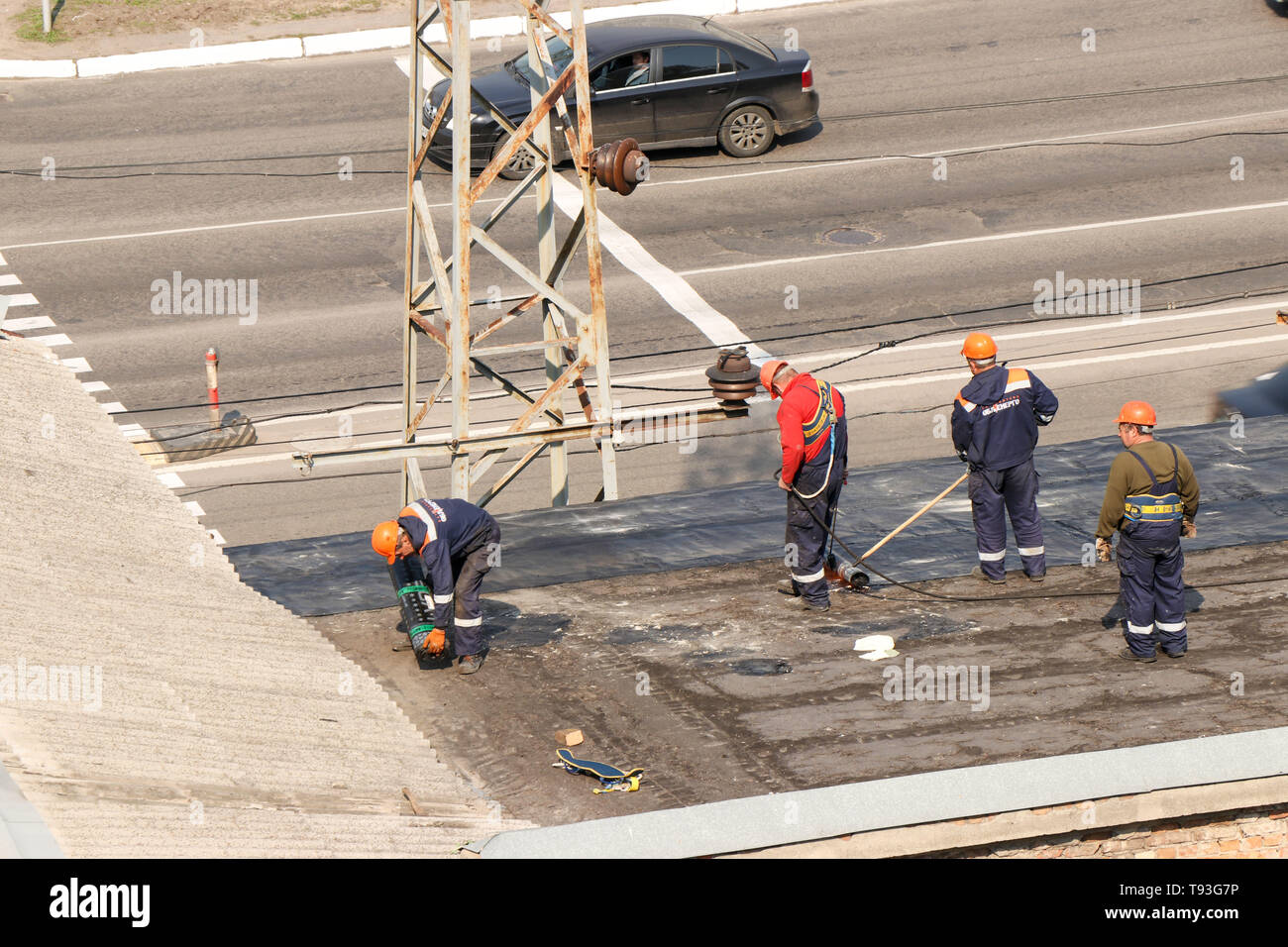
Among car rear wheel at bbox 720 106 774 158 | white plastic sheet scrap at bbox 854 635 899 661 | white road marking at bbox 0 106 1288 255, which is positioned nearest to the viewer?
white plastic sheet scrap at bbox 854 635 899 661

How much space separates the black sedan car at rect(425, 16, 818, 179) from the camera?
23500mm

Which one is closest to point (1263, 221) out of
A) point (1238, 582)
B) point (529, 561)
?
point (1238, 582)

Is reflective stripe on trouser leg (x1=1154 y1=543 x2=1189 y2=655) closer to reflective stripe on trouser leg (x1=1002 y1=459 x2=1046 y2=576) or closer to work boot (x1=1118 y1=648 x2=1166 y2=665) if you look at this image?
work boot (x1=1118 y1=648 x2=1166 y2=665)

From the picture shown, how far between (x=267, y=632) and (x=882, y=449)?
28.8 ft

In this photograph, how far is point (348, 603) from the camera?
1193cm

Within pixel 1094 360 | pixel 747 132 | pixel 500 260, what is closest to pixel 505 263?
pixel 500 260

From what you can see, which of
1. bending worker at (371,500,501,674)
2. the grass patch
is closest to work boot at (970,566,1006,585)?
bending worker at (371,500,501,674)

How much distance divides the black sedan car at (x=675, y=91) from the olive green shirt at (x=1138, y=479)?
14.2 meters

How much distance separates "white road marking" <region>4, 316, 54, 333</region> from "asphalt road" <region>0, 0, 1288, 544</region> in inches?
3.6

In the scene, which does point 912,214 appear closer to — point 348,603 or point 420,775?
point 348,603

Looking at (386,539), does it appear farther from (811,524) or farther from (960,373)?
(960,373)

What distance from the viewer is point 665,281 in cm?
2097

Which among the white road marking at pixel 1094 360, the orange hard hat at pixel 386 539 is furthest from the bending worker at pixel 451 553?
the white road marking at pixel 1094 360
